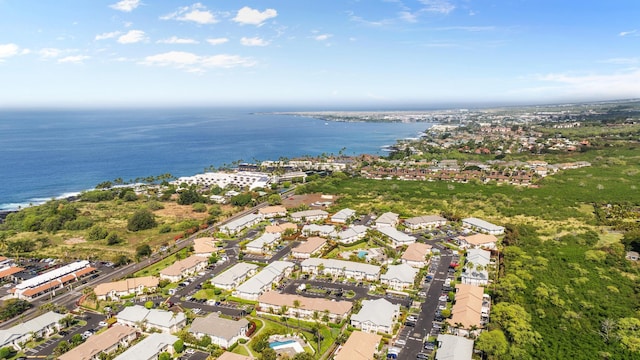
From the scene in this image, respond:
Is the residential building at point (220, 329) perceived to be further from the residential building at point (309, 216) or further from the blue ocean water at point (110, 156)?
the blue ocean water at point (110, 156)

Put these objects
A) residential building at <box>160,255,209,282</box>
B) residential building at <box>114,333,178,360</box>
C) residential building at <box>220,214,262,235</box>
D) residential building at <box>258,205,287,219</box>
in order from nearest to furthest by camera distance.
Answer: residential building at <box>114,333,178,360</box> → residential building at <box>160,255,209,282</box> → residential building at <box>220,214,262,235</box> → residential building at <box>258,205,287,219</box>

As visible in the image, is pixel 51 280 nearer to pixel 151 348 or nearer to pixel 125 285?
pixel 125 285

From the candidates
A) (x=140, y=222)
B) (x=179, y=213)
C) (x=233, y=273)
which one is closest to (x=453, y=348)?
(x=233, y=273)

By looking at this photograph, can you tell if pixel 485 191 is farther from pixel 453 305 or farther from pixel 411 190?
pixel 453 305

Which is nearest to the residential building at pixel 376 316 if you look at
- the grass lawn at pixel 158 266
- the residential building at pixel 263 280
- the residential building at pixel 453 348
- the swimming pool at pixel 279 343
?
the residential building at pixel 453 348

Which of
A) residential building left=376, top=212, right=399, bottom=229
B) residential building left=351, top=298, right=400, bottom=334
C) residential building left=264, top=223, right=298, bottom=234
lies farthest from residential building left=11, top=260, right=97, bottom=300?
residential building left=376, top=212, right=399, bottom=229

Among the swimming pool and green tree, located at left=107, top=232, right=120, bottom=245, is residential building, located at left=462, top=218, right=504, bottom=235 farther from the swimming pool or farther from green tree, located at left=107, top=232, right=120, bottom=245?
green tree, located at left=107, top=232, right=120, bottom=245

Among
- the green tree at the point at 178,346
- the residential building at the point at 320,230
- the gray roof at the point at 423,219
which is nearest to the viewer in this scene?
the green tree at the point at 178,346
